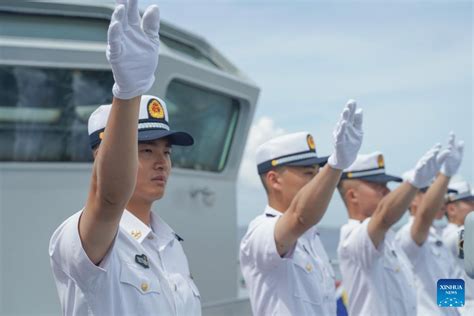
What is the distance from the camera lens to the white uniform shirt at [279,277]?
263 centimetres

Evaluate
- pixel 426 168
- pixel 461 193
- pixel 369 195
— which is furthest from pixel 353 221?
pixel 461 193

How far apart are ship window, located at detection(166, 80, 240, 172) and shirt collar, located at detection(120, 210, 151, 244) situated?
2446 millimetres

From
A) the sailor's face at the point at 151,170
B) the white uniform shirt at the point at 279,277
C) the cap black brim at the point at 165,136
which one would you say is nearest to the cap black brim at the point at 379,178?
the white uniform shirt at the point at 279,277

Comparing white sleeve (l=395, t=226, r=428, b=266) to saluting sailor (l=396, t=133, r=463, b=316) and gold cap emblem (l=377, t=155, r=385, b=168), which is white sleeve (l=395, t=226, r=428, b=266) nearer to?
saluting sailor (l=396, t=133, r=463, b=316)

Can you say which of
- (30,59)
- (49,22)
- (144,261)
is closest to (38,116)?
(30,59)

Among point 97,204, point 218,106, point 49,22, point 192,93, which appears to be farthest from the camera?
point 218,106

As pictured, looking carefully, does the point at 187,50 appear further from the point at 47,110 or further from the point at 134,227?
the point at 134,227

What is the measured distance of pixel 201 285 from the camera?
480cm

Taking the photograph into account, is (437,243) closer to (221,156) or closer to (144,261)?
(221,156)

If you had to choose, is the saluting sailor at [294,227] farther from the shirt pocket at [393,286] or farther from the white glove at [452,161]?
the white glove at [452,161]

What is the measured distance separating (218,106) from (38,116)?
4.77ft

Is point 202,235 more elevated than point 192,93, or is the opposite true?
point 192,93

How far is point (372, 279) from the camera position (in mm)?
3322

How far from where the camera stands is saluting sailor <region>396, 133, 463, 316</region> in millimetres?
3670
